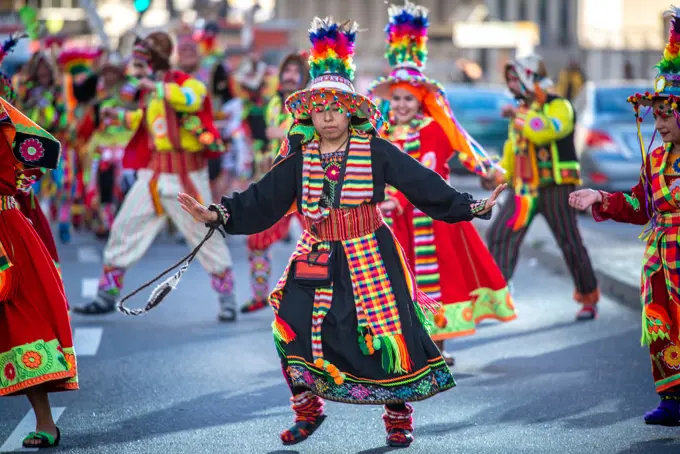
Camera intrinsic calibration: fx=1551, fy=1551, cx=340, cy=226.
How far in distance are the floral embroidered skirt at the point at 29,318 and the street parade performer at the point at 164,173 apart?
12.4 ft

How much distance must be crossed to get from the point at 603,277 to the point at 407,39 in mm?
4082

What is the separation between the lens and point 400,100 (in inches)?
358

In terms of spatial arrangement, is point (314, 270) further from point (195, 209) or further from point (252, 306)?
point (252, 306)

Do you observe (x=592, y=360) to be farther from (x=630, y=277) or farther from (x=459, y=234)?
(x=630, y=277)

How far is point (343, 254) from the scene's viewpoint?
6.87 m

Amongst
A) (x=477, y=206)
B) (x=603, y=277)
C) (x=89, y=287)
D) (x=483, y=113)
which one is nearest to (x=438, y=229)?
(x=477, y=206)

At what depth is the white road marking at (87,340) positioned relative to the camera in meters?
9.59

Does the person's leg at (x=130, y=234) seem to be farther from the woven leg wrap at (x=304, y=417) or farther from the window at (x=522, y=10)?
the window at (x=522, y=10)

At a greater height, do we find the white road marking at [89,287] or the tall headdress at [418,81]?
the tall headdress at [418,81]

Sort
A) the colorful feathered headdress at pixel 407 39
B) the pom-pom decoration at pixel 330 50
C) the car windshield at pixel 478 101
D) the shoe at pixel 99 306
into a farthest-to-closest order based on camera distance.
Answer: the car windshield at pixel 478 101 < the shoe at pixel 99 306 < the colorful feathered headdress at pixel 407 39 < the pom-pom decoration at pixel 330 50

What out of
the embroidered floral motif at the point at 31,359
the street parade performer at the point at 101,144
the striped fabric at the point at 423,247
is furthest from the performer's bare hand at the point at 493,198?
the street parade performer at the point at 101,144

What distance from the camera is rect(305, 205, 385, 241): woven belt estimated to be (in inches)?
270

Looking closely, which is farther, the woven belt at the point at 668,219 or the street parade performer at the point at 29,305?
the woven belt at the point at 668,219

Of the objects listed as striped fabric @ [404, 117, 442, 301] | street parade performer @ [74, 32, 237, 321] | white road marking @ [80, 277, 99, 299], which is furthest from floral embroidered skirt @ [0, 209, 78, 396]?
white road marking @ [80, 277, 99, 299]
